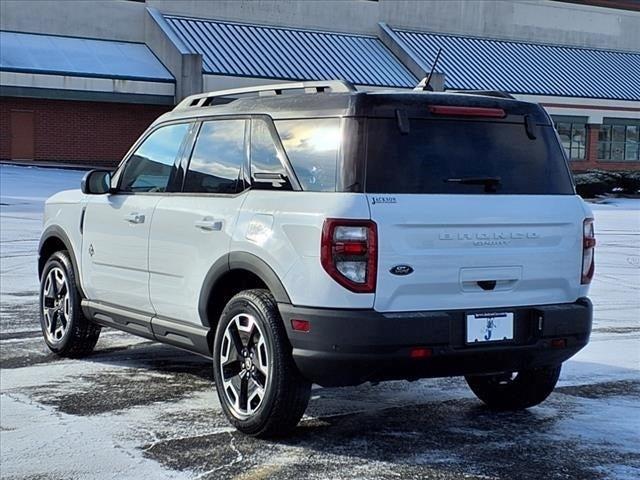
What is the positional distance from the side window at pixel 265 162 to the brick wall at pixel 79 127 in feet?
97.6

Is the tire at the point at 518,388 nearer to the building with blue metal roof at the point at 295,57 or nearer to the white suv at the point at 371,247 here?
the white suv at the point at 371,247

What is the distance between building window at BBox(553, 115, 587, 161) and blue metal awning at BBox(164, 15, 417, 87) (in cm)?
787

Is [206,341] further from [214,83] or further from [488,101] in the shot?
[214,83]

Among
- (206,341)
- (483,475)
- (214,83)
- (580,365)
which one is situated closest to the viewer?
(483,475)

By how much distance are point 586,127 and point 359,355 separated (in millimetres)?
41312

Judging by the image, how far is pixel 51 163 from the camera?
34.3 m

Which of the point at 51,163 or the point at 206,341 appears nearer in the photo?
the point at 206,341

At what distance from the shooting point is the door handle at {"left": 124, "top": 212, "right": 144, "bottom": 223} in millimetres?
6792

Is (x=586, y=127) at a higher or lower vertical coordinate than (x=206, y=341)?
higher

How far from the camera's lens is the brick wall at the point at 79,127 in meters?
34.2

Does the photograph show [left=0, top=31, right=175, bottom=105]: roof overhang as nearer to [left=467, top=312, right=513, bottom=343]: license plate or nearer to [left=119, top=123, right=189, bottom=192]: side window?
[left=119, top=123, right=189, bottom=192]: side window

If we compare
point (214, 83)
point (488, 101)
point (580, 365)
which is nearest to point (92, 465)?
point (488, 101)

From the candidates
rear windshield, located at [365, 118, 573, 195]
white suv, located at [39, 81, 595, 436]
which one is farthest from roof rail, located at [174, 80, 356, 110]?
rear windshield, located at [365, 118, 573, 195]

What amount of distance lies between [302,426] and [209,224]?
4.39 ft
